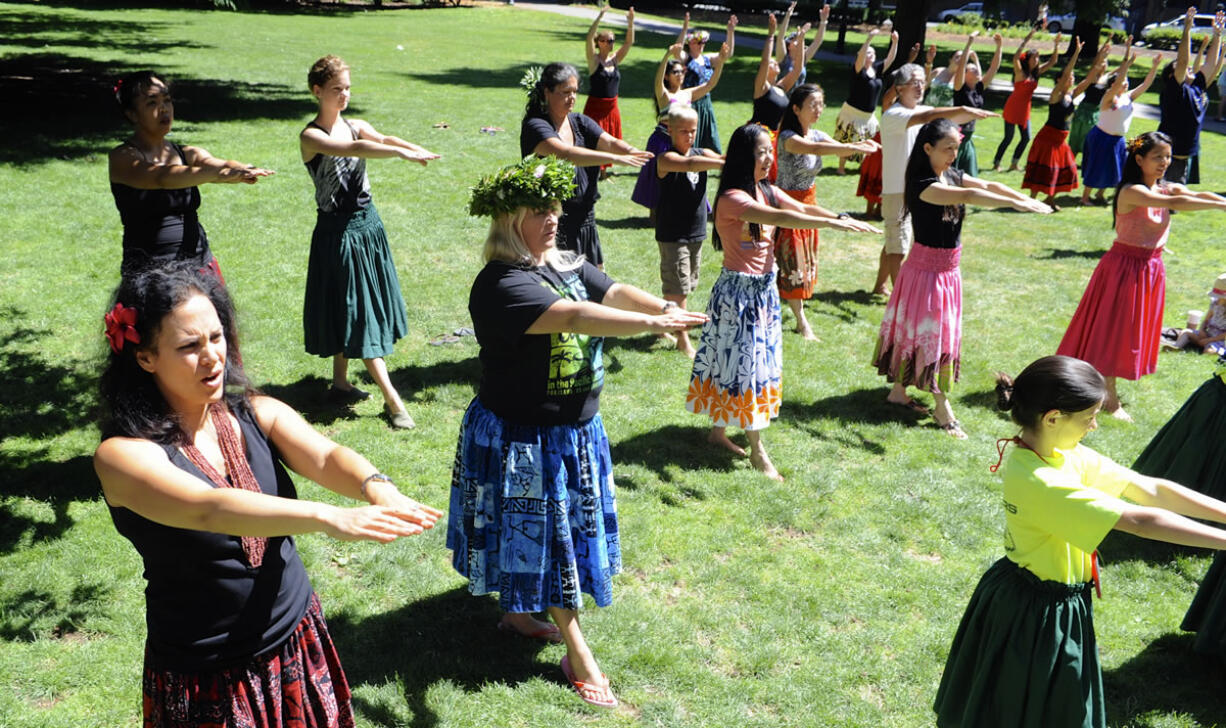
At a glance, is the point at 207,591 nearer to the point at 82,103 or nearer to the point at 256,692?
the point at 256,692

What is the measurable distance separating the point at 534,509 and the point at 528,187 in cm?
140

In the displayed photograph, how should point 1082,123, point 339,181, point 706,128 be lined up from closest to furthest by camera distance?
point 339,181, point 706,128, point 1082,123

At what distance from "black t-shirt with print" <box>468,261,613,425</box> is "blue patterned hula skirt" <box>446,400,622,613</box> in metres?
0.09

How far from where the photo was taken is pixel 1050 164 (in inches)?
563

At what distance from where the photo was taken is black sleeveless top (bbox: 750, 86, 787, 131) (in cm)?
1016

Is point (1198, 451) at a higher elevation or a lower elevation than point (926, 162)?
lower

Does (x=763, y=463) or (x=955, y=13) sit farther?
(x=955, y=13)

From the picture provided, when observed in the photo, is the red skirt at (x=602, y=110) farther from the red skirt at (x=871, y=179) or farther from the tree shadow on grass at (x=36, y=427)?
the tree shadow on grass at (x=36, y=427)

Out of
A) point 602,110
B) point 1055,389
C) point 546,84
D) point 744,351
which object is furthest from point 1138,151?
point 602,110

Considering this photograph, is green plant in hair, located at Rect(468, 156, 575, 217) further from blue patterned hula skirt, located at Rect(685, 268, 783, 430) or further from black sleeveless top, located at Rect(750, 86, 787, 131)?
black sleeveless top, located at Rect(750, 86, 787, 131)

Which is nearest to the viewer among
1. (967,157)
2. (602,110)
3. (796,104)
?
(796,104)

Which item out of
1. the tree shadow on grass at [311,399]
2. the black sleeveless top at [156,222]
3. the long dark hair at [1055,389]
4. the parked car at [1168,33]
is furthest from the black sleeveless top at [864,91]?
the parked car at [1168,33]

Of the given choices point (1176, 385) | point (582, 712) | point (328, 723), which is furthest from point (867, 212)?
point (328, 723)

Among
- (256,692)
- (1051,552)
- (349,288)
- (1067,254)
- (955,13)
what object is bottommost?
(256,692)
